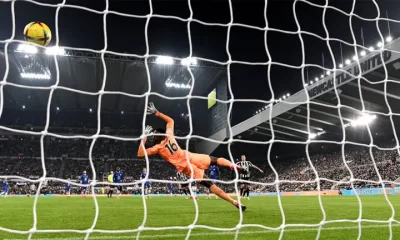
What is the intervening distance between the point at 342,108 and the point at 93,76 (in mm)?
18517

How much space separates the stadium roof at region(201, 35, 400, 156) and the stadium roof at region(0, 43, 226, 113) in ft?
17.9

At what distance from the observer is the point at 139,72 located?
2961cm

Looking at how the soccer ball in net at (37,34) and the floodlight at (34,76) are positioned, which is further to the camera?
the floodlight at (34,76)

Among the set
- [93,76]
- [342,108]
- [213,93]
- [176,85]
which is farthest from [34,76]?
[342,108]

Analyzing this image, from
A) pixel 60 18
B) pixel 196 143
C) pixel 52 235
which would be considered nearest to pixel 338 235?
pixel 52 235

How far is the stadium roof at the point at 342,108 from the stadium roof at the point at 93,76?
5446 millimetres

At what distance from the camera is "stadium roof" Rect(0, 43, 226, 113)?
1069 inches

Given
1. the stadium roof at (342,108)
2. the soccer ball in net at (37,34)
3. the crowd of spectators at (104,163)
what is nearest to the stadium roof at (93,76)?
the crowd of spectators at (104,163)

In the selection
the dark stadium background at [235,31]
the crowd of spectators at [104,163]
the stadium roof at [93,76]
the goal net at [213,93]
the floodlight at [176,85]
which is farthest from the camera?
the crowd of spectators at [104,163]

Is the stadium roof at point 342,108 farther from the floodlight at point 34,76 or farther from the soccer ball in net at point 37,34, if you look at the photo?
the floodlight at point 34,76

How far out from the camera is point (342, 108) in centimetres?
2234

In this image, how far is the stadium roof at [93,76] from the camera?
2716 centimetres

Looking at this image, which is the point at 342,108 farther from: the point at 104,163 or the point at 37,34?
the point at 104,163

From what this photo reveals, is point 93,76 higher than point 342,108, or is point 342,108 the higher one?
point 93,76
